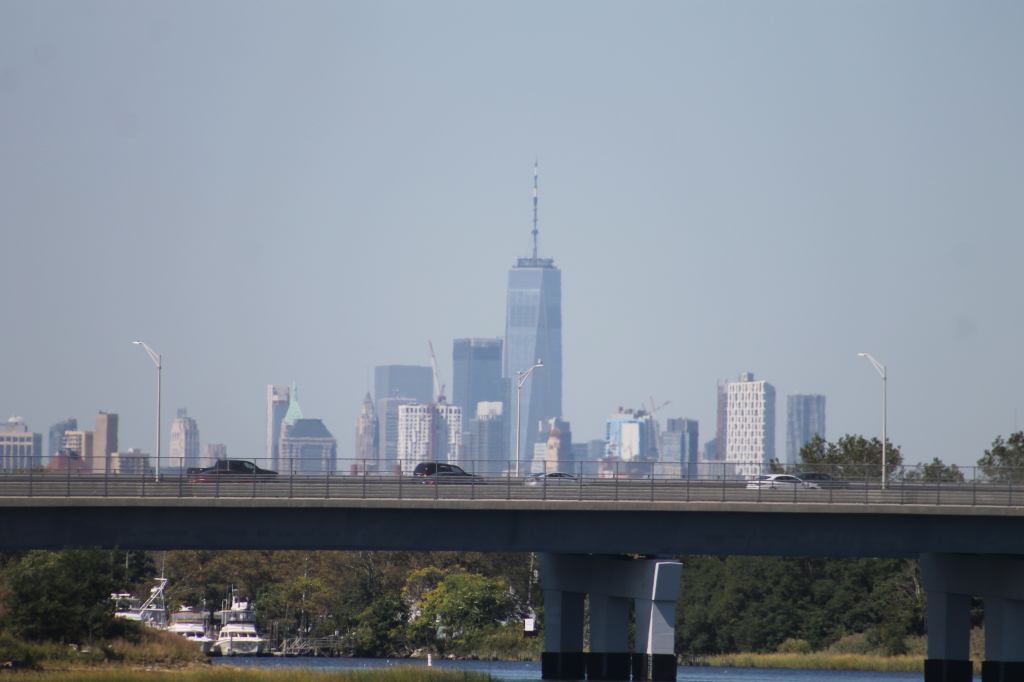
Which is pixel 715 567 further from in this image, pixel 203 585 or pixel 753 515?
pixel 753 515

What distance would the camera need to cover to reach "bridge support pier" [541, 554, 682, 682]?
89.6 metres

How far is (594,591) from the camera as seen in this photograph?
96.7 meters

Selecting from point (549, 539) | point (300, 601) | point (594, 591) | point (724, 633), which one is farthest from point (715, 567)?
point (549, 539)

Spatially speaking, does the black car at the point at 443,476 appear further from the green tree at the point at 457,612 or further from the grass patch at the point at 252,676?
the green tree at the point at 457,612

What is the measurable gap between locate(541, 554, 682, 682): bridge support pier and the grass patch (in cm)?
1074

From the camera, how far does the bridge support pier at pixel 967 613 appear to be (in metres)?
90.8

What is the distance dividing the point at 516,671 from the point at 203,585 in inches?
2004

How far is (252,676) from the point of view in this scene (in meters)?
75.2

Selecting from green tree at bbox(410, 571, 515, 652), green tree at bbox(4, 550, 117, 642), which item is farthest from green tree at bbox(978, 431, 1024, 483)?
green tree at bbox(4, 550, 117, 642)

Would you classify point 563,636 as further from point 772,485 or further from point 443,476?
point 772,485

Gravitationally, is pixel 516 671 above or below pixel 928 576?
below

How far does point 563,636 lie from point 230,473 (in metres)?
22.7

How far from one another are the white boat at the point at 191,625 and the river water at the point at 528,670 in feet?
19.9

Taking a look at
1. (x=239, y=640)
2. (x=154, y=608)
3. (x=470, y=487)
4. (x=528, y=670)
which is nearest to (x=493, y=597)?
(x=239, y=640)
